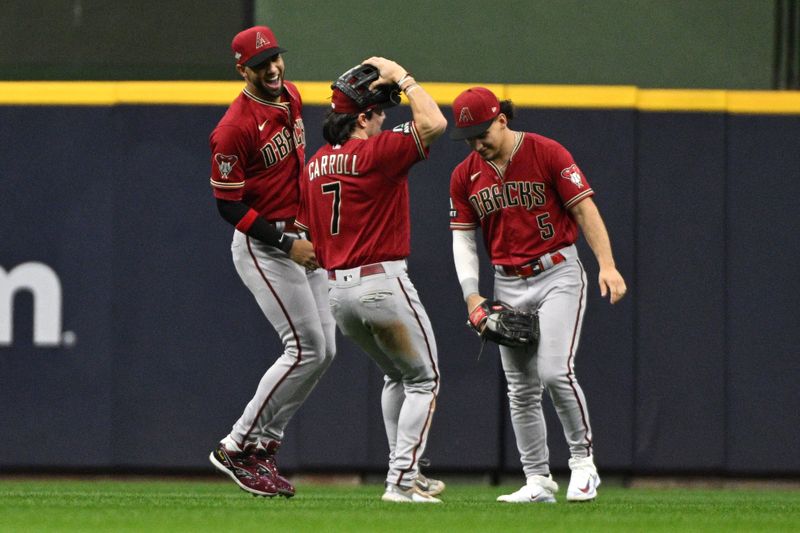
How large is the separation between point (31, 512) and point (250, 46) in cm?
220

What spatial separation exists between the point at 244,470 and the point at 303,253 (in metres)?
1.00

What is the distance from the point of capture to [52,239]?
8.00 metres

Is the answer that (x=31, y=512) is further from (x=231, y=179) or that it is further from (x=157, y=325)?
(x=157, y=325)

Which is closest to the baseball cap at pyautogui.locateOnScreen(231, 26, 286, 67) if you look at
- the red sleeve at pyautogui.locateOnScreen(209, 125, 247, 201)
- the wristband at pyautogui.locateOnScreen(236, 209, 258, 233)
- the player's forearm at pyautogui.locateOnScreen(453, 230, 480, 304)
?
the red sleeve at pyautogui.locateOnScreen(209, 125, 247, 201)

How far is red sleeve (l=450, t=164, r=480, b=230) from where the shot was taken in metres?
6.20

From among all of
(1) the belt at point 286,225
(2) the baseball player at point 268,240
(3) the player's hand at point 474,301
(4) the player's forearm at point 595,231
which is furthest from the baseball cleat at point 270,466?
(4) the player's forearm at point 595,231

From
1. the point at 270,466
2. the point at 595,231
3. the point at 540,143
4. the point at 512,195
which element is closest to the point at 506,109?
the point at 540,143

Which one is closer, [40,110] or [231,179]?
[231,179]

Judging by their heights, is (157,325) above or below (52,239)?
below

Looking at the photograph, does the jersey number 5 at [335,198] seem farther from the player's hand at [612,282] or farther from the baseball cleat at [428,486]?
the baseball cleat at [428,486]

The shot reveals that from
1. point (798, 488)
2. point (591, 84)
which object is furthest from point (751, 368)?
point (591, 84)

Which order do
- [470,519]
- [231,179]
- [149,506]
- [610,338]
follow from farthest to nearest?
1. [610,338]
2. [231,179]
3. [149,506]
4. [470,519]

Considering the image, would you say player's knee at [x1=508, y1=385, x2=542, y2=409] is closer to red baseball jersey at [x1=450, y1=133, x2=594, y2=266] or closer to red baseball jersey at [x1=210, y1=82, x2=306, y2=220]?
red baseball jersey at [x1=450, y1=133, x2=594, y2=266]

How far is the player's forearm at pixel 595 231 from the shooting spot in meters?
5.83
